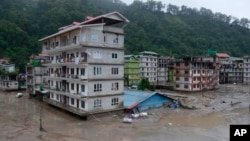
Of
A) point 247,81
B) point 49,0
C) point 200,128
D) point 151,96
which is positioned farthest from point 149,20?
point 200,128

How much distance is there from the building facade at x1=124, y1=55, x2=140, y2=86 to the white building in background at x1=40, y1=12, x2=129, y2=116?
31789 mm

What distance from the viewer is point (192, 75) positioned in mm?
55219

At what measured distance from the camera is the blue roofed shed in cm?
3115

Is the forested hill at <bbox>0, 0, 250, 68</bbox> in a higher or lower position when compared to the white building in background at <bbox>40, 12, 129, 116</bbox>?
higher

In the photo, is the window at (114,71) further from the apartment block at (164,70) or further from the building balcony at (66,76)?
the apartment block at (164,70)

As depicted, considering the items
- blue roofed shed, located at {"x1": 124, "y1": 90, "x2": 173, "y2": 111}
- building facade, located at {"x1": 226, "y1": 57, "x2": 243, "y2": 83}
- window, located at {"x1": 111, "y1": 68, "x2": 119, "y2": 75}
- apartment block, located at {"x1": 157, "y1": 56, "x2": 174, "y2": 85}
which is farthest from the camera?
building facade, located at {"x1": 226, "y1": 57, "x2": 243, "y2": 83}

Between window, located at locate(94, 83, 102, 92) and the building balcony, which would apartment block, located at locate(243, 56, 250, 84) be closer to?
window, located at locate(94, 83, 102, 92)

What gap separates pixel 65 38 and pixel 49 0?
77.9 meters

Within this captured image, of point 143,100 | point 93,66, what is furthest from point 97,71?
point 143,100

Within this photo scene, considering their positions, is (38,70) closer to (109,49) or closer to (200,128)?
(109,49)

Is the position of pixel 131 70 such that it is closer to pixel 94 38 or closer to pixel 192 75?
pixel 192 75

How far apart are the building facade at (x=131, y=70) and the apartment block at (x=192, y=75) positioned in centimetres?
1085

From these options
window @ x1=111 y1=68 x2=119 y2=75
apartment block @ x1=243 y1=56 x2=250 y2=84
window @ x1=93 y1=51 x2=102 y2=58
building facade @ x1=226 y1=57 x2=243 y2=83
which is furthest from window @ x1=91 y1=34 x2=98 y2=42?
building facade @ x1=226 y1=57 x2=243 y2=83

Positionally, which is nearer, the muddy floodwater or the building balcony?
the muddy floodwater
